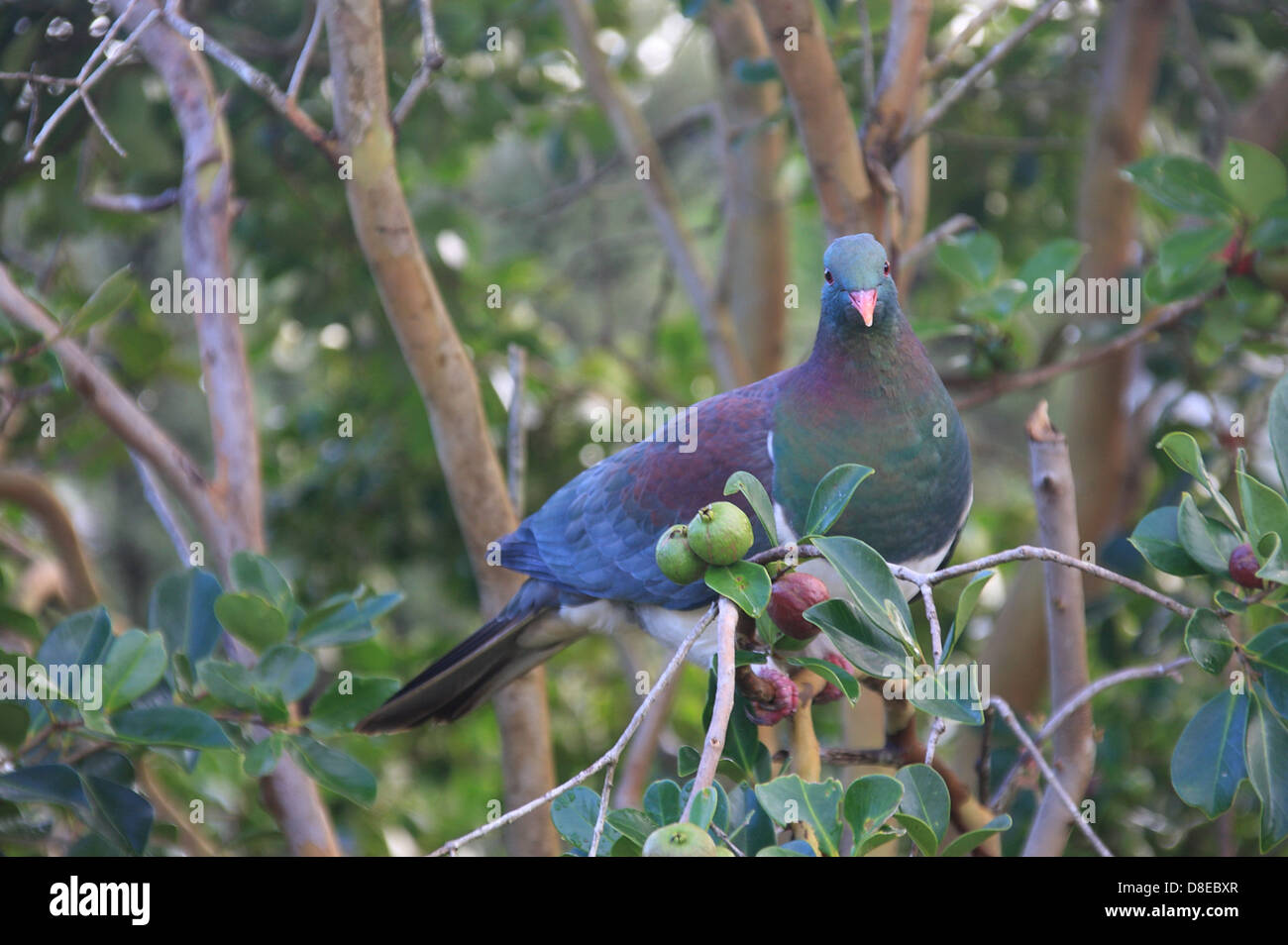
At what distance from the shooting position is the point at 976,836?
1.25 meters

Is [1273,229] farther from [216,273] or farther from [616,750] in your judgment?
[216,273]

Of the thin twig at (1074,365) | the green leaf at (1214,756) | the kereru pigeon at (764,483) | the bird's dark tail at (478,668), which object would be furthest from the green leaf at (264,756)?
the thin twig at (1074,365)

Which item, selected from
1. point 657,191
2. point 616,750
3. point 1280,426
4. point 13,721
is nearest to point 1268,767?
point 1280,426

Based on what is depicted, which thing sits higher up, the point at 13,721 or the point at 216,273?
the point at 216,273

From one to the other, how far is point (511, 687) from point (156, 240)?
12.1 feet

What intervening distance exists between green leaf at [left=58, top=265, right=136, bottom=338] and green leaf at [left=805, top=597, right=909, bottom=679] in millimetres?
1339

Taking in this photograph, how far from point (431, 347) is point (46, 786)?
0.95 metres

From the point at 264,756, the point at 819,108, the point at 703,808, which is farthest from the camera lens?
the point at 819,108

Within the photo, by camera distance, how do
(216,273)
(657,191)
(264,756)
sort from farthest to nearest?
(657,191)
(216,273)
(264,756)

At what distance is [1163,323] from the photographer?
2473 millimetres
